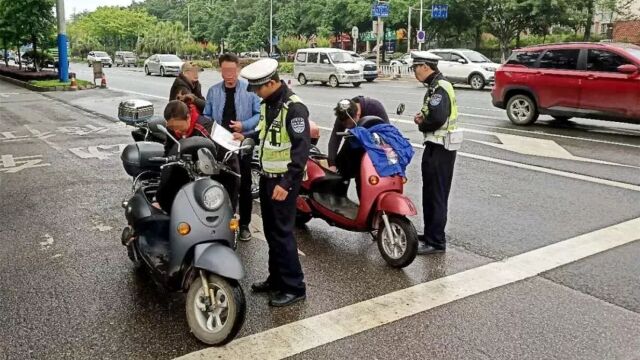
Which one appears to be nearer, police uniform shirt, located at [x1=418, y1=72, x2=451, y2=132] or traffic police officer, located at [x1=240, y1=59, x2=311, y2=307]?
traffic police officer, located at [x1=240, y1=59, x2=311, y2=307]

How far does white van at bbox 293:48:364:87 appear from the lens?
89.1 ft

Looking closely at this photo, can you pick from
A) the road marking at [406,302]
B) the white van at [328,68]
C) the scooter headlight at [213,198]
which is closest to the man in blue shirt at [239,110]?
the scooter headlight at [213,198]

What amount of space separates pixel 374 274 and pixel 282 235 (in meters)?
1.02

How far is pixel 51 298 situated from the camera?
4395mm

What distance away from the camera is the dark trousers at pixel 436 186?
531 cm

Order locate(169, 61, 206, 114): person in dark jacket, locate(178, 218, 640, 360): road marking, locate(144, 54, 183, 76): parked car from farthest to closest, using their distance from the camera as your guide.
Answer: locate(144, 54, 183, 76): parked car → locate(169, 61, 206, 114): person in dark jacket → locate(178, 218, 640, 360): road marking

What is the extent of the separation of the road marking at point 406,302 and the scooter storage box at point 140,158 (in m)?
2.09

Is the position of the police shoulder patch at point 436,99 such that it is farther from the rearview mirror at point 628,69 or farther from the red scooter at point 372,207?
the rearview mirror at point 628,69

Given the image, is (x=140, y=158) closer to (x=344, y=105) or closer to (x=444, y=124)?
(x=344, y=105)

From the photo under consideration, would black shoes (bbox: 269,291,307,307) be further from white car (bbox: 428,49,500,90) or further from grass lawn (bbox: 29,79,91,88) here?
grass lawn (bbox: 29,79,91,88)

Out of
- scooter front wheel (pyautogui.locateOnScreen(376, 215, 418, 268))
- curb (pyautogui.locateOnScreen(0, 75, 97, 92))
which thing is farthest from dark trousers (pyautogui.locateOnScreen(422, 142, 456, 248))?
curb (pyautogui.locateOnScreen(0, 75, 97, 92))

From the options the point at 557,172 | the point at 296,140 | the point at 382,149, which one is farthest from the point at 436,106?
the point at 557,172

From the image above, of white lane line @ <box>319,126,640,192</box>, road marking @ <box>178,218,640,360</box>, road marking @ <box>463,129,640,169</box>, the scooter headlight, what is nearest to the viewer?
road marking @ <box>178,218,640,360</box>

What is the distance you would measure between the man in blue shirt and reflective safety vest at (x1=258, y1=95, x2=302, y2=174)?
1379mm
